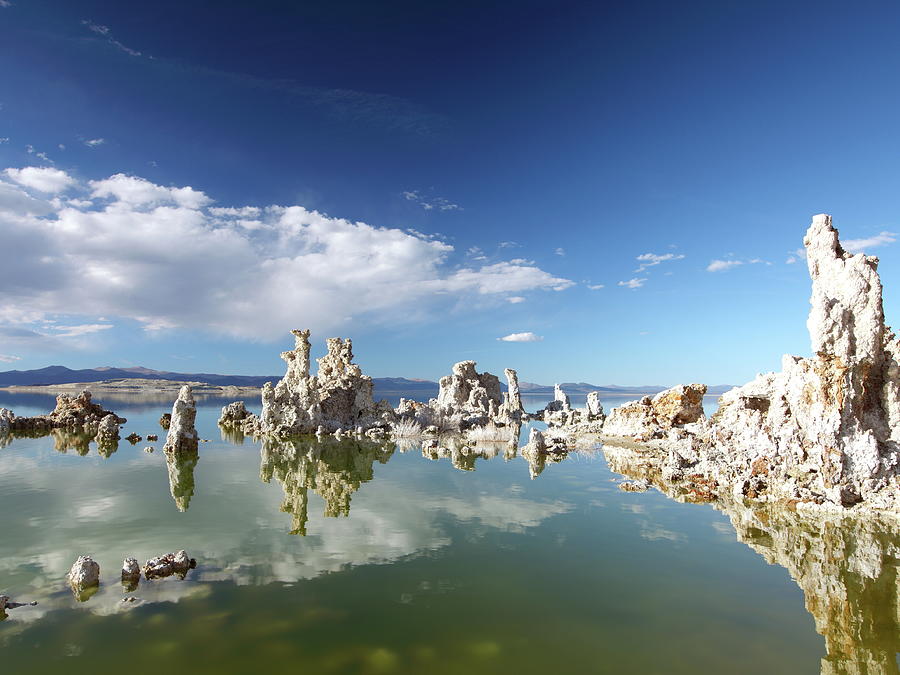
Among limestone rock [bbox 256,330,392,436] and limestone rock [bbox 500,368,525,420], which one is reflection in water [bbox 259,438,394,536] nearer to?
limestone rock [bbox 256,330,392,436]

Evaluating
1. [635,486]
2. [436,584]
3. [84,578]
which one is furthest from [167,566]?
[635,486]

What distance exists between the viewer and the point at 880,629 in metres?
9.40

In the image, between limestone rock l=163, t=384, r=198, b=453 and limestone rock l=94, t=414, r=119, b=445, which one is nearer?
limestone rock l=163, t=384, r=198, b=453

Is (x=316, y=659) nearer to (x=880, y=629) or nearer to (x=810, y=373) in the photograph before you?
(x=880, y=629)

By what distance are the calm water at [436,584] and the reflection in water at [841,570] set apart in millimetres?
64

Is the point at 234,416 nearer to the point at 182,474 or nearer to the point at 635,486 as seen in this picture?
the point at 182,474

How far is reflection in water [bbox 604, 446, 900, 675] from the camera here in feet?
28.7

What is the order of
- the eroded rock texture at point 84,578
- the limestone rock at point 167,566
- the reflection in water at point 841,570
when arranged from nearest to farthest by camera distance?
1. the reflection in water at point 841,570
2. the eroded rock texture at point 84,578
3. the limestone rock at point 167,566

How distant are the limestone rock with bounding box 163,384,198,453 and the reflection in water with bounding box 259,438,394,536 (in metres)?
4.72

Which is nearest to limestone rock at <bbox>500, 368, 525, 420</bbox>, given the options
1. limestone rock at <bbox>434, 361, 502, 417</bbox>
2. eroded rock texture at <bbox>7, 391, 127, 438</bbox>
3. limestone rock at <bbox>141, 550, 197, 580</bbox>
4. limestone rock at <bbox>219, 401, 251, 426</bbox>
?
limestone rock at <bbox>434, 361, 502, 417</bbox>

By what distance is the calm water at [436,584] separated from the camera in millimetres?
8498

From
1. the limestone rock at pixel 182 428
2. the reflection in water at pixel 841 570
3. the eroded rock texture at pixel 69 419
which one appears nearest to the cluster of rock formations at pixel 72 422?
the eroded rock texture at pixel 69 419

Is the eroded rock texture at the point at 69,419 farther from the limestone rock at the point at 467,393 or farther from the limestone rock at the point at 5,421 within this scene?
the limestone rock at the point at 467,393

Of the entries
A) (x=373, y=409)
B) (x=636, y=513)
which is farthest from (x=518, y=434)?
(x=636, y=513)
